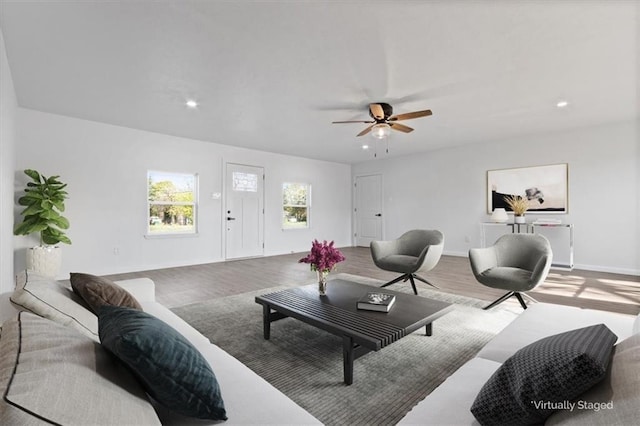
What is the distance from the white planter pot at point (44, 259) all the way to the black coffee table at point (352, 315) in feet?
11.3

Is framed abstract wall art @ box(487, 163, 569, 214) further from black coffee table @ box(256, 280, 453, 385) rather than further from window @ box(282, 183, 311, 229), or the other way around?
black coffee table @ box(256, 280, 453, 385)

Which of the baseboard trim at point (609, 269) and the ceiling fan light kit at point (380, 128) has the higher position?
the ceiling fan light kit at point (380, 128)

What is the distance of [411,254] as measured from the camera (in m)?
4.37

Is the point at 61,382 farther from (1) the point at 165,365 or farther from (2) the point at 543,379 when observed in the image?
(2) the point at 543,379

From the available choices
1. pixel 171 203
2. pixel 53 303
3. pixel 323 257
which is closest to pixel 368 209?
pixel 171 203

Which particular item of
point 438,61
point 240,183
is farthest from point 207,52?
point 240,183

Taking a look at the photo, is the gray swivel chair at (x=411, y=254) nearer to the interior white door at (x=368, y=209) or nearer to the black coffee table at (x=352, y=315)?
the black coffee table at (x=352, y=315)

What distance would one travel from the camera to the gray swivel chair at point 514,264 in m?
2.98

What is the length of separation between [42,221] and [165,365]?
4.62m

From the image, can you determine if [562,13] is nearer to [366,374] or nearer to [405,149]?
[366,374]

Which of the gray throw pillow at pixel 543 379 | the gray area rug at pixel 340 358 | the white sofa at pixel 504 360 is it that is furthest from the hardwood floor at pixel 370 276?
the gray throw pillow at pixel 543 379

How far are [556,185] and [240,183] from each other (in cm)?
620

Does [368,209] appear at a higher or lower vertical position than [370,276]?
higher

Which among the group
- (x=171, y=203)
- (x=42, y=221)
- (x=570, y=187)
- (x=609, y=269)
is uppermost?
(x=570, y=187)
